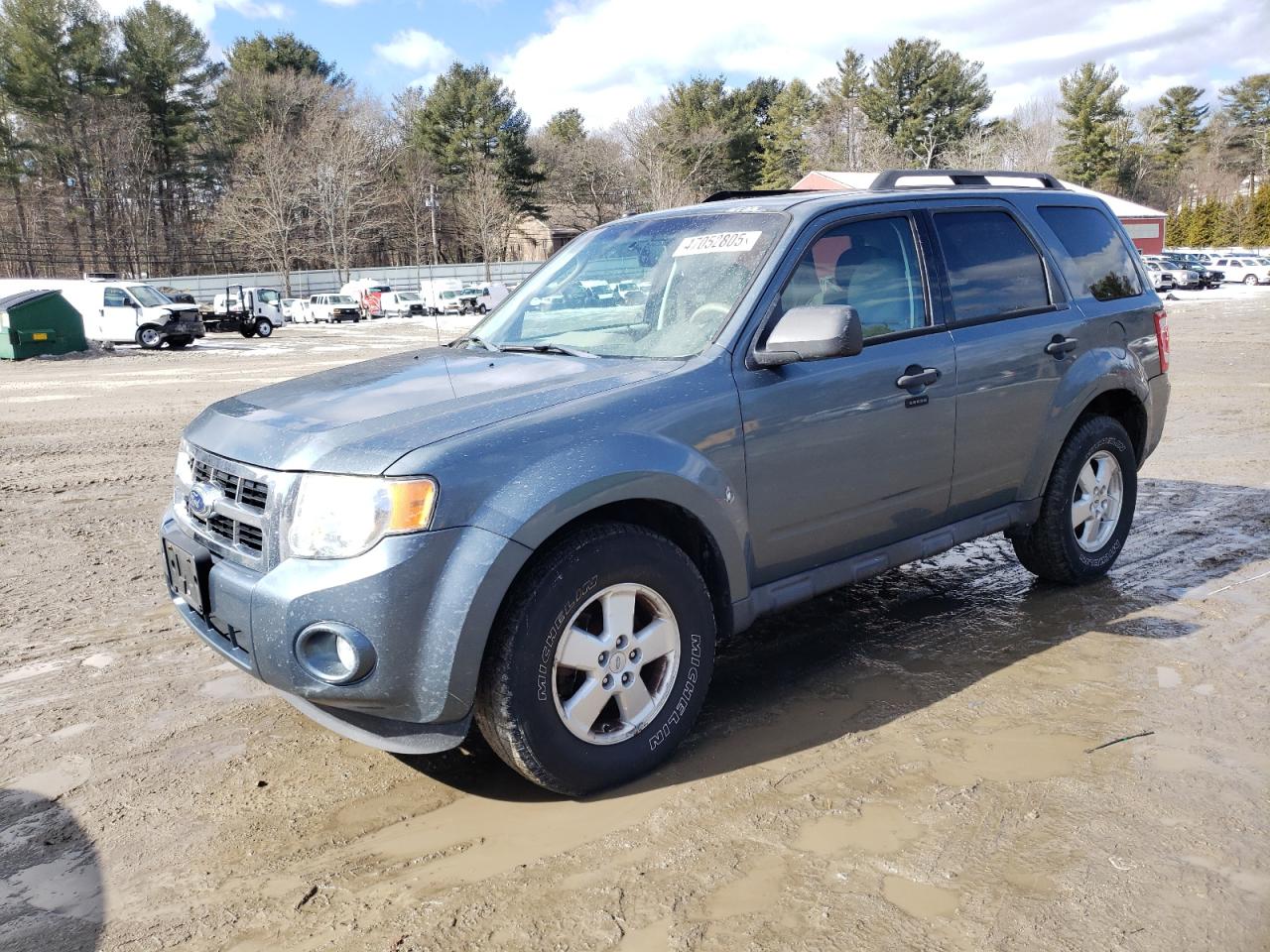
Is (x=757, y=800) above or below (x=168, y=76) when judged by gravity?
below

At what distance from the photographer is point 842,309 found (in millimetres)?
3627

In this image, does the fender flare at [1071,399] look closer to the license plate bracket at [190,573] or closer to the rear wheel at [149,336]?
the license plate bracket at [190,573]

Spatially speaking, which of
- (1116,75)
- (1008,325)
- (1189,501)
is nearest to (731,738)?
(1008,325)

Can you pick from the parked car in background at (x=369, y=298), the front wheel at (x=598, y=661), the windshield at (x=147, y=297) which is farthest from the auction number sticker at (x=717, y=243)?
the parked car in background at (x=369, y=298)

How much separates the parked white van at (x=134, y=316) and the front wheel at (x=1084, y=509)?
25.0 meters

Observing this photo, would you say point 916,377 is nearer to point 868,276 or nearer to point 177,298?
point 868,276

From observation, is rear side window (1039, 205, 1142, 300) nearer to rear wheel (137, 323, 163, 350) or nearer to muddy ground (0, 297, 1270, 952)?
muddy ground (0, 297, 1270, 952)

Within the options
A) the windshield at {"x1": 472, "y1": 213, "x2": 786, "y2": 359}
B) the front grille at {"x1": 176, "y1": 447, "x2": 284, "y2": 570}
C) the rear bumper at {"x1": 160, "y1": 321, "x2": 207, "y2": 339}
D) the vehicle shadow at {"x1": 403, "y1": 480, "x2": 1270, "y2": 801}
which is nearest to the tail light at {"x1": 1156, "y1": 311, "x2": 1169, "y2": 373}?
the vehicle shadow at {"x1": 403, "y1": 480, "x2": 1270, "y2": 801}

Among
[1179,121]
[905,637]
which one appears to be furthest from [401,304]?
[1179,121]

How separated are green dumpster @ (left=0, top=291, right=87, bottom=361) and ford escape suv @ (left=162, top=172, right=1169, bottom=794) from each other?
20.6 m

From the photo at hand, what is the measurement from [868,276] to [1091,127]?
3729 inches

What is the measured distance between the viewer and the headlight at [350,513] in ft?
9.59

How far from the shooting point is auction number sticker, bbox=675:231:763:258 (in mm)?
4020

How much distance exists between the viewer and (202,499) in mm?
3422
